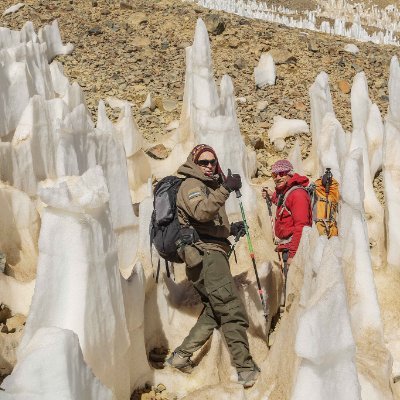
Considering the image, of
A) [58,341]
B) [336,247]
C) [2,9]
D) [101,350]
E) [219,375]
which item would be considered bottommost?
[219,375]

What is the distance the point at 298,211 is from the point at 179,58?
1079cm

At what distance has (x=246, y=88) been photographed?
1447cm

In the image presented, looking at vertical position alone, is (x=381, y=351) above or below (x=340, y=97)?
below

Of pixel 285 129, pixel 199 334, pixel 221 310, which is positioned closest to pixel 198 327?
pixel 199 334

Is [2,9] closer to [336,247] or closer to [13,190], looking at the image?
[13,190]

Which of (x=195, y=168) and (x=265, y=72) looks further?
(x=265, y=72)

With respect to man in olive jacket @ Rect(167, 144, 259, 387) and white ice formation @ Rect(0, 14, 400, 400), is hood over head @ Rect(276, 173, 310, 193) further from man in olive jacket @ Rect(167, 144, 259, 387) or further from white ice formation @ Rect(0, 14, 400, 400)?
man in olive jacket @ Rect(167, 144, 259, 387)

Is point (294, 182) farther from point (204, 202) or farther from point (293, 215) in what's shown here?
point (204, 202)

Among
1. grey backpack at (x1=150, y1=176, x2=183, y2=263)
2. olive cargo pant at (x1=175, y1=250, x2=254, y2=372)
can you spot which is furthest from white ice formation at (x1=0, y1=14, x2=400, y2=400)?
grey backpack at (x1=150, y1=176, x2=183, y2=263)

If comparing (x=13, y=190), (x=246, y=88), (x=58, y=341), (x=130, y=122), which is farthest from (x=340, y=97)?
(x=58, y=341)

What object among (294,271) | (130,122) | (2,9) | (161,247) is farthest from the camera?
(2,9)

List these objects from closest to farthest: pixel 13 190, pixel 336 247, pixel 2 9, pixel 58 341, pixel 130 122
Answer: pixel 58 341, pixel 336 247, pixel 13 190, pixel 130 122, pixel 2 9

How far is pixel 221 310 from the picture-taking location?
506 cm

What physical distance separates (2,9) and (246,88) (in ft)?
27.9
